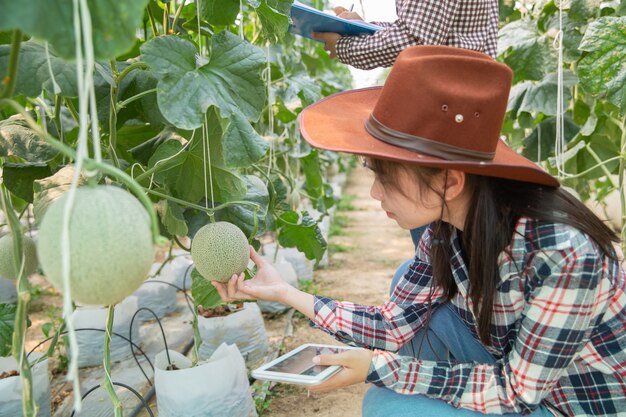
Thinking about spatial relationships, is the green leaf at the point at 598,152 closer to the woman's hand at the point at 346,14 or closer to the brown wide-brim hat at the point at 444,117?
the woman's hand at the point at 346,14

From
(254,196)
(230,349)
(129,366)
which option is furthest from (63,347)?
(254,196)

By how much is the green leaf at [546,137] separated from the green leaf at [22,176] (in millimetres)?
2171

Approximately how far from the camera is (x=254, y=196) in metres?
1.72

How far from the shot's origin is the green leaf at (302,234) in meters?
2.19

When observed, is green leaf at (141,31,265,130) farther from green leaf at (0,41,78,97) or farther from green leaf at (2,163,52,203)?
green leaf at (2,163,52,203)

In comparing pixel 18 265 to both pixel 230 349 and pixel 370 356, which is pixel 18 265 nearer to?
pixel 370 356

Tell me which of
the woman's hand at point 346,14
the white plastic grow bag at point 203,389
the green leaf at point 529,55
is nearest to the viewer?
the white plastic grow bag at point 203,389

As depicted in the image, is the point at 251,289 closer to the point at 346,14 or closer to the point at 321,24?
the point at 321,24

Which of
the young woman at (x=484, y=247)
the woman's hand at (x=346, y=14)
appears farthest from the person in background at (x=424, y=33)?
the young woman at (x=484, y=247)

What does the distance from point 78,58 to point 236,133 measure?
542mm

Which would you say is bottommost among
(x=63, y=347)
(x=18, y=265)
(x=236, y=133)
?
(x=63, y=347)

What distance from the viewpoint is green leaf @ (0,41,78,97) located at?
1.05 metres

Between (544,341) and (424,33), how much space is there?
970 mm

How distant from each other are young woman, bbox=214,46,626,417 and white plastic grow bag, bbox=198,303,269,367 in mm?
982
